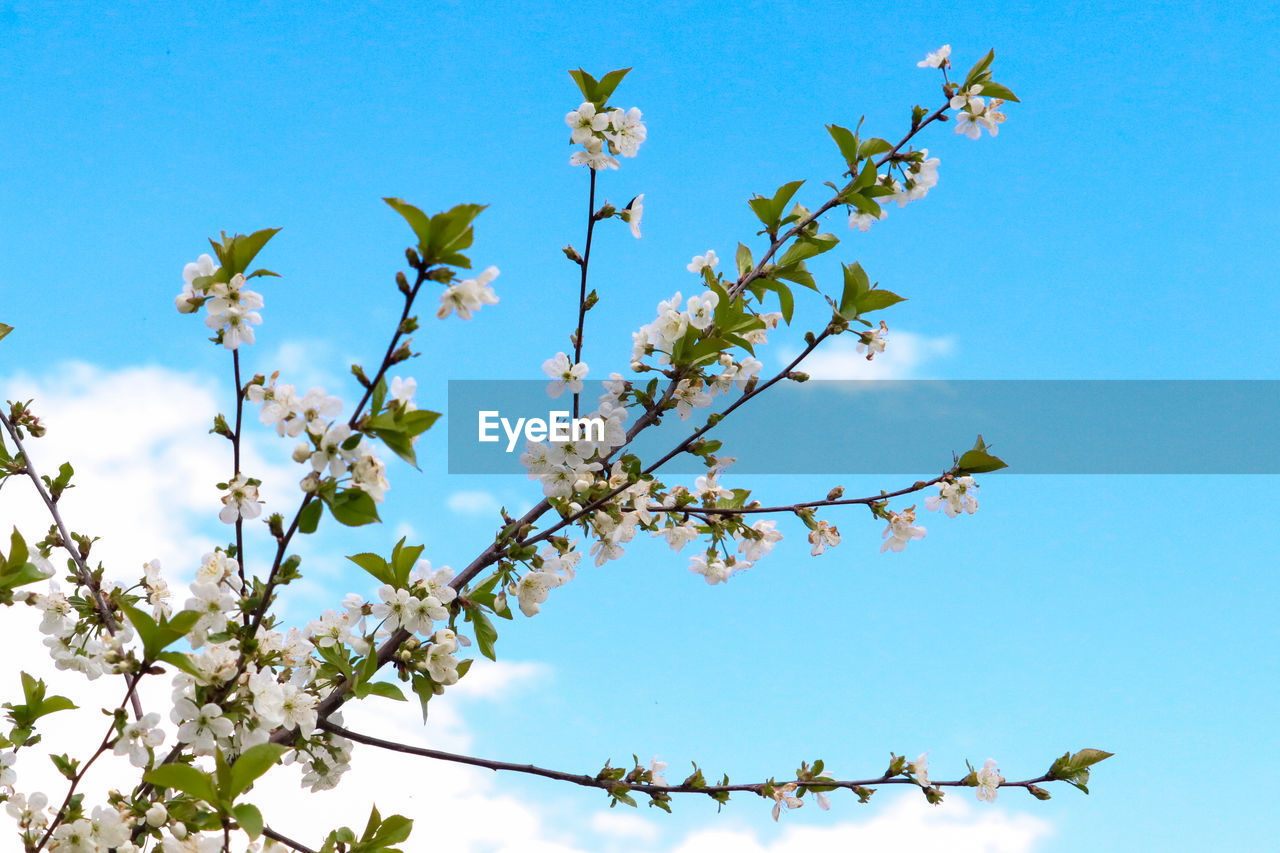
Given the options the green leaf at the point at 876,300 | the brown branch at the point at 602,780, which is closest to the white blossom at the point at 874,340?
the green leaf at the point at 876,300

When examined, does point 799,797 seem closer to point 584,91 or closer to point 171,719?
point 171,719

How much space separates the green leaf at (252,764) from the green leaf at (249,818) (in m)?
0.04

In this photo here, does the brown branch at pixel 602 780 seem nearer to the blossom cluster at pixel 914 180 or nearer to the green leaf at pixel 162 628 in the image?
the green leaf at pixel 162 628

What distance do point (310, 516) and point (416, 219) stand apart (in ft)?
2.31

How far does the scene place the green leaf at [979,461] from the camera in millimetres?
2955

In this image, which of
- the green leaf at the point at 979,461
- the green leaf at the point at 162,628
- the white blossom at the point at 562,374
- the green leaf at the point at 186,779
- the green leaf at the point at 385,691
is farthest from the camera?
the green leaf at the point at 979,461

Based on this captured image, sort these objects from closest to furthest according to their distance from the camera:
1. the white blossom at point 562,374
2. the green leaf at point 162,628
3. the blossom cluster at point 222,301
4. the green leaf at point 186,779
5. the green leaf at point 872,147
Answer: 1. the green leaf at point 186,779
2. the green leaf at point 162,628
3. the blossom cluster at point 222,301
4. the white blossom at point 562,374
5. the green leaf at point 872,147

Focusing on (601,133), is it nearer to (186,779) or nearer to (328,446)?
(328,446)

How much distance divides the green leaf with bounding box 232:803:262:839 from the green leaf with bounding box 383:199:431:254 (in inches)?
48.7

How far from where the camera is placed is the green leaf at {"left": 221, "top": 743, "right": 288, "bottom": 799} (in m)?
1.94

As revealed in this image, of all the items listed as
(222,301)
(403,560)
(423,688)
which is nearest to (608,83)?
(222,301)

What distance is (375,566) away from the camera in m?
2.51

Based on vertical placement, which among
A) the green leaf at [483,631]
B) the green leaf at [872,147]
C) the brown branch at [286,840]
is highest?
the green leaf at [872,147]

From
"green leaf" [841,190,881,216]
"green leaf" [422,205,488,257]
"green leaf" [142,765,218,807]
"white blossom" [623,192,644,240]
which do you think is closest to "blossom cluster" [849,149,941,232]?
"green leaf" [841,190,881,216]
